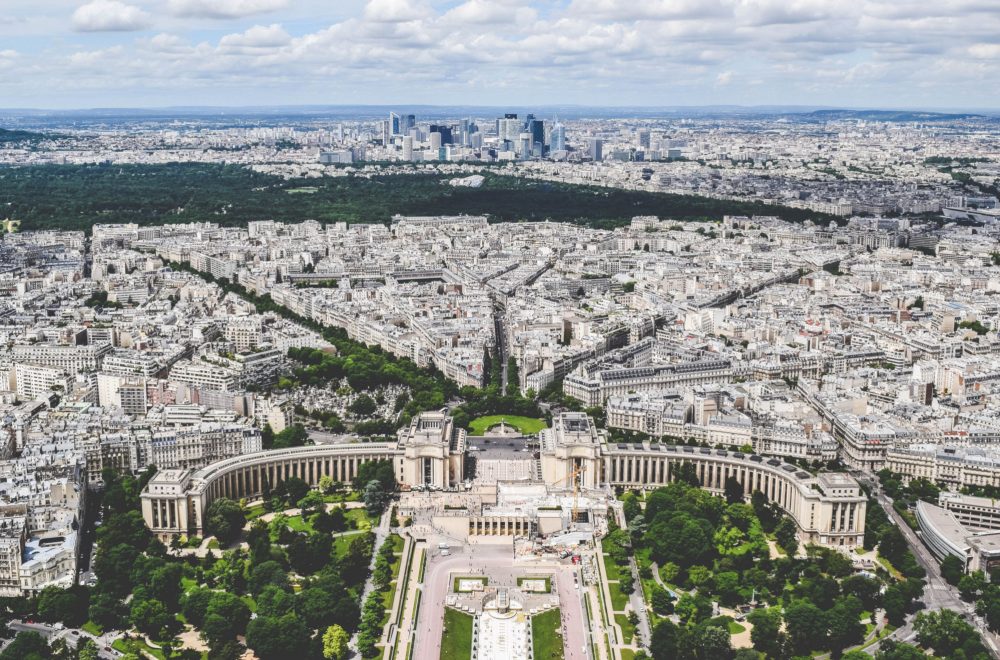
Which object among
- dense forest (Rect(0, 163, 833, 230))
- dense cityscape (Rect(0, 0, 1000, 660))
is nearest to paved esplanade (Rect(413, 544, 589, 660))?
dense cityscape (Rect(0, 0, 1000, 660))

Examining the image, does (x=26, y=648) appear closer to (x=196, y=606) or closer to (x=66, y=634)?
(x=66, y=634)

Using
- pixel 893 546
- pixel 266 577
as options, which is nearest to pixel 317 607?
pixel 266 577

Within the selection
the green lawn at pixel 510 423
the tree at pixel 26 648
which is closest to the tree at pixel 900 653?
the green lawn at pixel 510 423

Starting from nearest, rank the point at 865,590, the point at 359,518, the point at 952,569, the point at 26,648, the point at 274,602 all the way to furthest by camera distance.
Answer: the point at 26,648 < the point at 274,602 < the point at 865,590 < the point at 952,569 < the point at 359,518

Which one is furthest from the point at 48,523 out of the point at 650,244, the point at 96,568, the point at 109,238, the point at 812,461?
the point at 650,244

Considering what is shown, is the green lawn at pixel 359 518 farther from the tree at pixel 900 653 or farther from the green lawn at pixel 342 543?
the tree at pixel 900 653

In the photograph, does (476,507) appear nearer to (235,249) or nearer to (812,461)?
(812,461)

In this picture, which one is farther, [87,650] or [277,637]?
[277,637]
